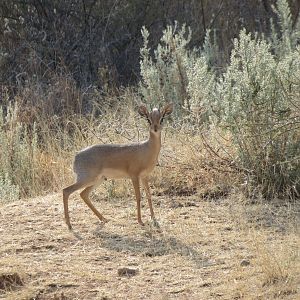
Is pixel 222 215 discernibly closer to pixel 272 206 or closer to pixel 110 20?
pixel 272 206

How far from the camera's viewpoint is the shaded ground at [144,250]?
16.1 ft

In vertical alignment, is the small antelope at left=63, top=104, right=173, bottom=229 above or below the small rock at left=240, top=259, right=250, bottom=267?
above

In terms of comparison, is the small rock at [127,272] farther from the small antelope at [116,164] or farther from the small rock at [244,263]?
the small antelope at [116,164]

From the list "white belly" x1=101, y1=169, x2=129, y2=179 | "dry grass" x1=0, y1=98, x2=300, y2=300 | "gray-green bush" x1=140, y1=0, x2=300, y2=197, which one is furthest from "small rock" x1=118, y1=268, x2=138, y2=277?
"gray-green bush" x1=140, y1=0, x2=300, y2=197

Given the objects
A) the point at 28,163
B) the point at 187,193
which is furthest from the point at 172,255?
the point at 28,163

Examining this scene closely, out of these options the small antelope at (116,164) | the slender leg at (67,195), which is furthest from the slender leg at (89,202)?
the slender leg at (67,195)

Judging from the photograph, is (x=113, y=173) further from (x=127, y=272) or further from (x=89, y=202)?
(x=127, y=272)

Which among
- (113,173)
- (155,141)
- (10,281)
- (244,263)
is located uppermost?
(155,141)

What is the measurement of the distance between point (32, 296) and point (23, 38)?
A: 28.8 ft

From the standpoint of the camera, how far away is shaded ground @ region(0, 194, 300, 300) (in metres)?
4.91

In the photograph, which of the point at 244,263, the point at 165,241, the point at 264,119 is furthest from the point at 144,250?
the point at 264,119

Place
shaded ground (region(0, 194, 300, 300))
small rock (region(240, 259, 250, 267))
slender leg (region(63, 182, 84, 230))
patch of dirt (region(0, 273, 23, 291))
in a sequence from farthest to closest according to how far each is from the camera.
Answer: slender leg (region(63, 182, 84, 230)) < small rock (region(240, 259, 250, 267)) < patch of dirt (region(0, 273, 23, 291)) < shaded ground (region(0, 194, 300, 300))

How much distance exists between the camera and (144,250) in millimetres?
5664

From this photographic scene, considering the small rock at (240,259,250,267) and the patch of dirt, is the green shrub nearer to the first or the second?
the small rock at (240,259,250,267)
